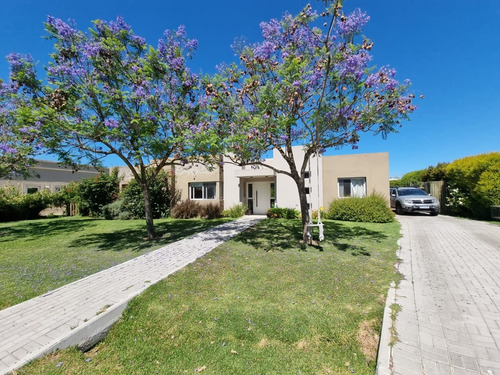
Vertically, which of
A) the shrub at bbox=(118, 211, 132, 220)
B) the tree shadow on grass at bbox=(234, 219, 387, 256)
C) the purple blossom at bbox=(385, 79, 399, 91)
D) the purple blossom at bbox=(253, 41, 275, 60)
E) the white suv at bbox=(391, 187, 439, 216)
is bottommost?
the tree shadow on grass at bbox=(234, 219, 387, 256)

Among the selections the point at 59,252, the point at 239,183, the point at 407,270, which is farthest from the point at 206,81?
the point at 239,183

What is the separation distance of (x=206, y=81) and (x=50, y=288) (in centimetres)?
743

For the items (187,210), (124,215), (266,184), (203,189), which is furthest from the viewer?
(203,189)

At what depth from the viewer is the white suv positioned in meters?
15.0

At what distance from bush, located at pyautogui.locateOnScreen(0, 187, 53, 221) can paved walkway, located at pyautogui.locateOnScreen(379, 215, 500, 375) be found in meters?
25.9

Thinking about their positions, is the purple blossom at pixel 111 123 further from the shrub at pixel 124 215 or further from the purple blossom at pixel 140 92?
the shrub at pixel 124 215

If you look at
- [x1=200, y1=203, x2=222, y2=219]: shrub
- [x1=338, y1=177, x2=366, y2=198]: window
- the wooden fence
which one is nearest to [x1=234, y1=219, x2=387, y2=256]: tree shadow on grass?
[x1=338, y1=177, x2=366, y2=198]: window

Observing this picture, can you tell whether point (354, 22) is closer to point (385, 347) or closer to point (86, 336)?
point (385, 347)

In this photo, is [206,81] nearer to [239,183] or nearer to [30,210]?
[239,183]

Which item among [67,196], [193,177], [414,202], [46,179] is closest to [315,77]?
[193,177]

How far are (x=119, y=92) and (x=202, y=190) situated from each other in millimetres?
11250

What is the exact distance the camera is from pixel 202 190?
17875mm

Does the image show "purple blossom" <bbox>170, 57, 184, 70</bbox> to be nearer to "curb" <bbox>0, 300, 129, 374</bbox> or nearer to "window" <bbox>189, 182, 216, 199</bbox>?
"curb" <bbox>0, 300, 129, 374</bbox>

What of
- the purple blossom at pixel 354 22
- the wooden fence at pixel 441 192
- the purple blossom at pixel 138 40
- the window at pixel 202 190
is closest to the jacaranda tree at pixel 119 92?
the purple blossom at pixel 138 40
